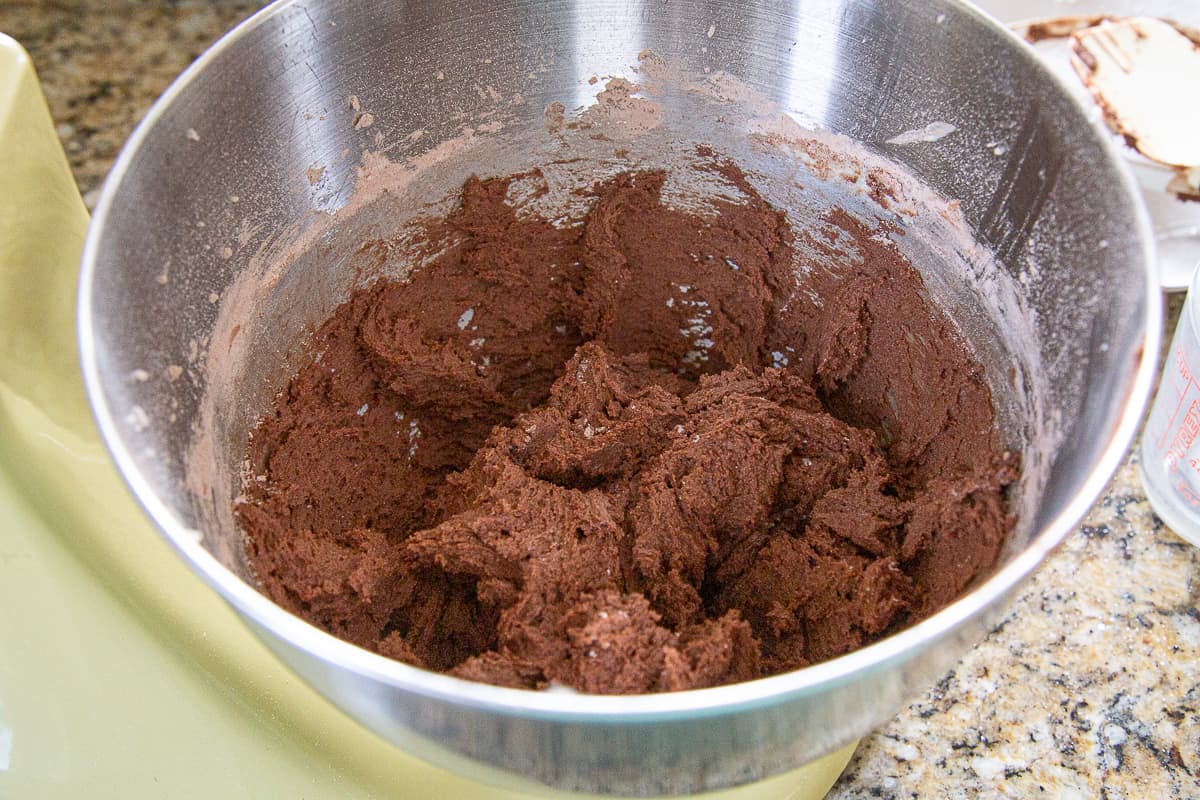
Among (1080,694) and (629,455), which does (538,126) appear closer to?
(629,455)

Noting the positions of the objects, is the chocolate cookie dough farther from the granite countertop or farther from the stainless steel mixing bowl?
the granite countertop

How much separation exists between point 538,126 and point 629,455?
1.52 ft

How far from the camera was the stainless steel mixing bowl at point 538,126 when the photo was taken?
75 cm

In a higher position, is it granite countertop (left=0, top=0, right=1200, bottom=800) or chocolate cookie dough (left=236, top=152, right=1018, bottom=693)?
chocolate cookie dough (left=236, top=152, right=1018, bottom=693)

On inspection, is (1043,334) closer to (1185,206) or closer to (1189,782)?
(1189,782)

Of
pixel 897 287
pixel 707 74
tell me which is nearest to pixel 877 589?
pixel 897 287

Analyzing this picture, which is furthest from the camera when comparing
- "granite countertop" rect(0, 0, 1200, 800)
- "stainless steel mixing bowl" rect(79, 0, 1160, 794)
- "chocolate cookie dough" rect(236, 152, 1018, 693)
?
"granite countertop" rect(0, 0, 1200, 800)

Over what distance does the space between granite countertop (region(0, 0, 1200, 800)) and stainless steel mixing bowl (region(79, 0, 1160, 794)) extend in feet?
1.33

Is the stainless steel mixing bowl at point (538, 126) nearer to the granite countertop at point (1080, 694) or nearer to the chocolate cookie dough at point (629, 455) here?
the chocolate cookie dough at point (629, 455)

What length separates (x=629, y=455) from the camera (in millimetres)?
1248

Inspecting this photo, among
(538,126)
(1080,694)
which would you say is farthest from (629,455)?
(1080,694)

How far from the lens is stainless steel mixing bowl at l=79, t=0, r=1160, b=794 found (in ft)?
2.47

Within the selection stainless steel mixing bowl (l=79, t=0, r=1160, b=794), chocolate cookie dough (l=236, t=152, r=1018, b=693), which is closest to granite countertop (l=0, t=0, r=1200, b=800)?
chocolate cookie dough (l=236, t=152, r=1018, b=693)

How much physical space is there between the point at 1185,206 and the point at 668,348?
2.96 feet
